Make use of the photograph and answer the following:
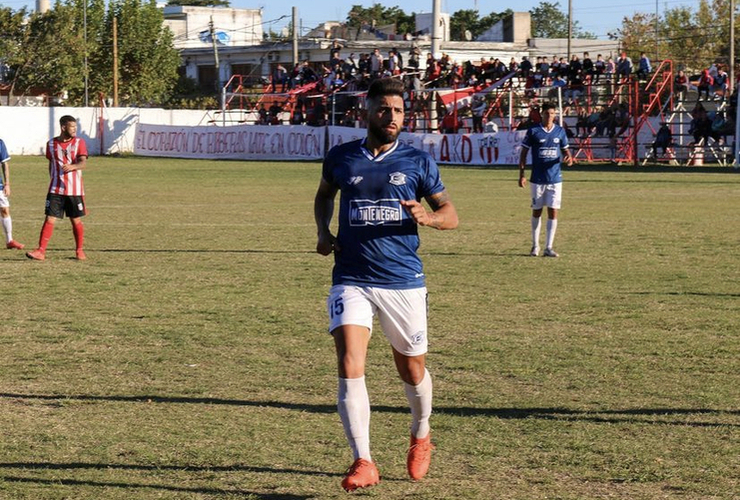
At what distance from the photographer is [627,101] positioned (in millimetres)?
44656

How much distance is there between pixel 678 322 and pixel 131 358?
510 centimetres

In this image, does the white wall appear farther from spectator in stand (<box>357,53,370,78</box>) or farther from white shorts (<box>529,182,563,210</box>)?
white shorts (<box>529,182,563,210</box>)

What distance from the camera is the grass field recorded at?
6.42 metres

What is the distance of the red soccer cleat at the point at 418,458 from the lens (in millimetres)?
6215

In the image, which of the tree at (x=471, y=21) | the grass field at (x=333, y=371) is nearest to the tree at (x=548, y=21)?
the tree at (x=471, y=21)

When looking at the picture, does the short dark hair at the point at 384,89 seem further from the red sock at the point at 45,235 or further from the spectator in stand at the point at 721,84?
the spectator in stand at the point at 721,84

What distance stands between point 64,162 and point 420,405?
10965 millimetres

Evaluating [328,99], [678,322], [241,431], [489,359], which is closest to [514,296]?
[678,322]

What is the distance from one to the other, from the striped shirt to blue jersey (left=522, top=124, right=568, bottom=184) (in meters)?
6.18

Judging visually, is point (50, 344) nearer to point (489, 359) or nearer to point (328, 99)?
point (489, 359)

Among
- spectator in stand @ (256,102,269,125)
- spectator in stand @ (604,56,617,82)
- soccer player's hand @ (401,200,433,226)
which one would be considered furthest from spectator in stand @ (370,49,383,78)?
soccer player's hand @ (401,200,433,226)

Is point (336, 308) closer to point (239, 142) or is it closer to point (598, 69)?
point (598, 69)

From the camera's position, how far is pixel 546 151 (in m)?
16.8

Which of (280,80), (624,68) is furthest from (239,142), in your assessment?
(624,68)
